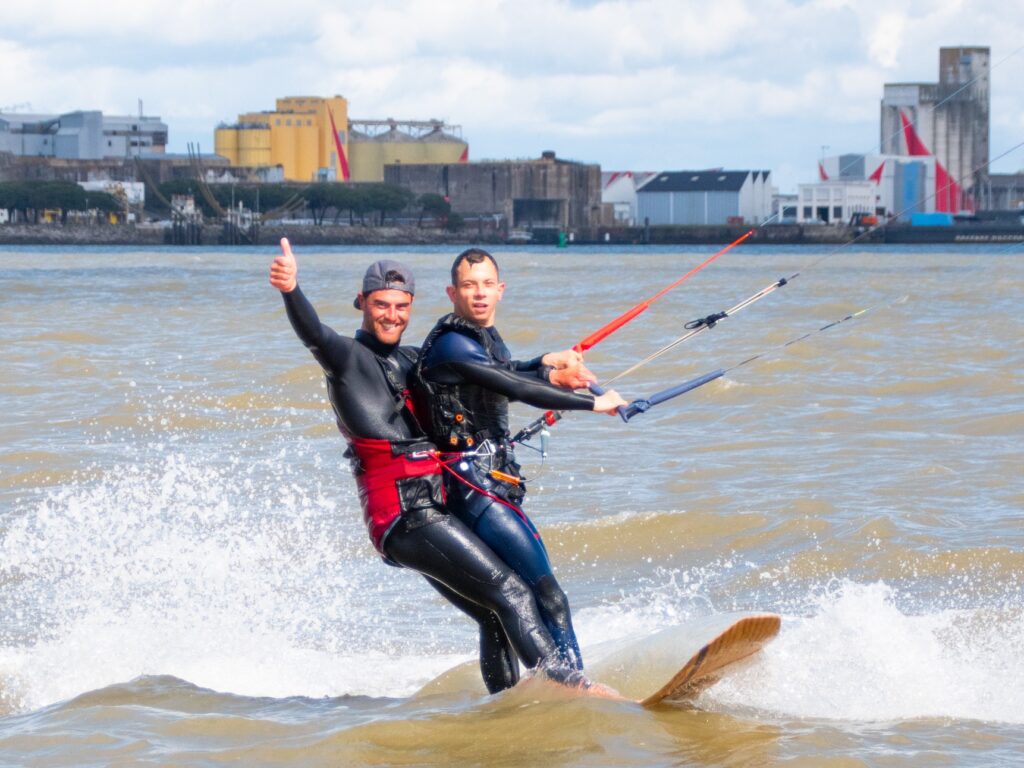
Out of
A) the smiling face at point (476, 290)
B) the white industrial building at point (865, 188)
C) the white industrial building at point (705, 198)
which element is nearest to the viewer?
the smiling face at point (476, 290)

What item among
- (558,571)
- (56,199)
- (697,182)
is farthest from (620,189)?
(558,571)

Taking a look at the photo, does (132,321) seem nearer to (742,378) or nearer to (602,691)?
(742,378)

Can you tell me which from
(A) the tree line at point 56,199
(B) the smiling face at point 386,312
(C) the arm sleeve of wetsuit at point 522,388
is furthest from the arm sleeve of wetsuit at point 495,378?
(A) the tree line at point 56,199

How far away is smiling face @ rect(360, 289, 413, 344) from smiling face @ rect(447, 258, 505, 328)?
17 centimetres

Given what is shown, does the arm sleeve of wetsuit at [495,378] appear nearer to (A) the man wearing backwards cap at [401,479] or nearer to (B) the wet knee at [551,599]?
(A) the man wearing backwards cap at [401,479]

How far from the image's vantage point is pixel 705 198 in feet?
388

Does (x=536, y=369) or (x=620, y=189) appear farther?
(x=620, y=189)

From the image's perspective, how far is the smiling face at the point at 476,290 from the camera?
5137mm

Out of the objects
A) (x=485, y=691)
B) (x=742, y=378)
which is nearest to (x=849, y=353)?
(x=742, y=378)

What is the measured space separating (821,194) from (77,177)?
5854 centimetres

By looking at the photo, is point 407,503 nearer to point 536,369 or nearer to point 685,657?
point 536,369

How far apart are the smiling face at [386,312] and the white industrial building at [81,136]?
13292cm

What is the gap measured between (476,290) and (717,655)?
1.49 metres

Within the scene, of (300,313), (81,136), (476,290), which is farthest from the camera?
(81,136)
